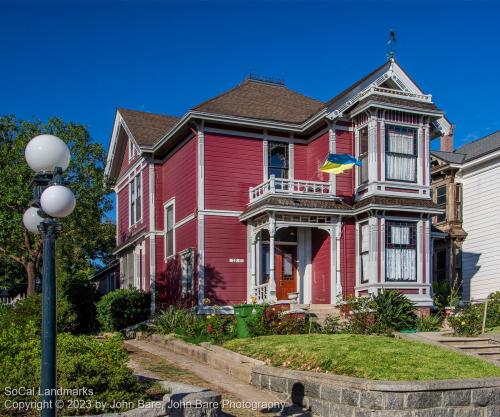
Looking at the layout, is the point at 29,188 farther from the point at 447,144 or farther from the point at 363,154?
the point at 447,144

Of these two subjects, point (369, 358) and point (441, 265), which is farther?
point (441, 265)

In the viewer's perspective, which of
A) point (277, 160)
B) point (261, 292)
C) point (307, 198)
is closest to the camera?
point (261, 292)

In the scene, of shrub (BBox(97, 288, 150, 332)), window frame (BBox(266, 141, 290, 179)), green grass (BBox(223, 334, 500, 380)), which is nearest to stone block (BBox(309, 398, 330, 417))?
green grass (BBox(223, 334, 500, 380))

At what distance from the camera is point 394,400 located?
10.3 metres

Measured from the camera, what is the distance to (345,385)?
10.8m

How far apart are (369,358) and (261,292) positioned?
377 inches

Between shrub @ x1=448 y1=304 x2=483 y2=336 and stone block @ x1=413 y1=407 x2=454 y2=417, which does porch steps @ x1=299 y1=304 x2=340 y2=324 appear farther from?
stone block @ x1=413 y1=407 x2=454 y2=417

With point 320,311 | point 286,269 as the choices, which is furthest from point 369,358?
point 286,269

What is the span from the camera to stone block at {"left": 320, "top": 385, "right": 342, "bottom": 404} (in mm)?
10875

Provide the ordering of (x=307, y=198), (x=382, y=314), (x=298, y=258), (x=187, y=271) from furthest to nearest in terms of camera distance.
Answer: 1. (x=187, y=271)
2. (x=298, y=258)
3. (x=307, y=198)
4. (x=382, y=314)

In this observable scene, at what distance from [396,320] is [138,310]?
9607mm

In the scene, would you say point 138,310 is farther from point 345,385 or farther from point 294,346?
point 345,385

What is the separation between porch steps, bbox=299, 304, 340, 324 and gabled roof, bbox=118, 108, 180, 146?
9127mm

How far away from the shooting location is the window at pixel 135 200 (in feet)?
92.0
